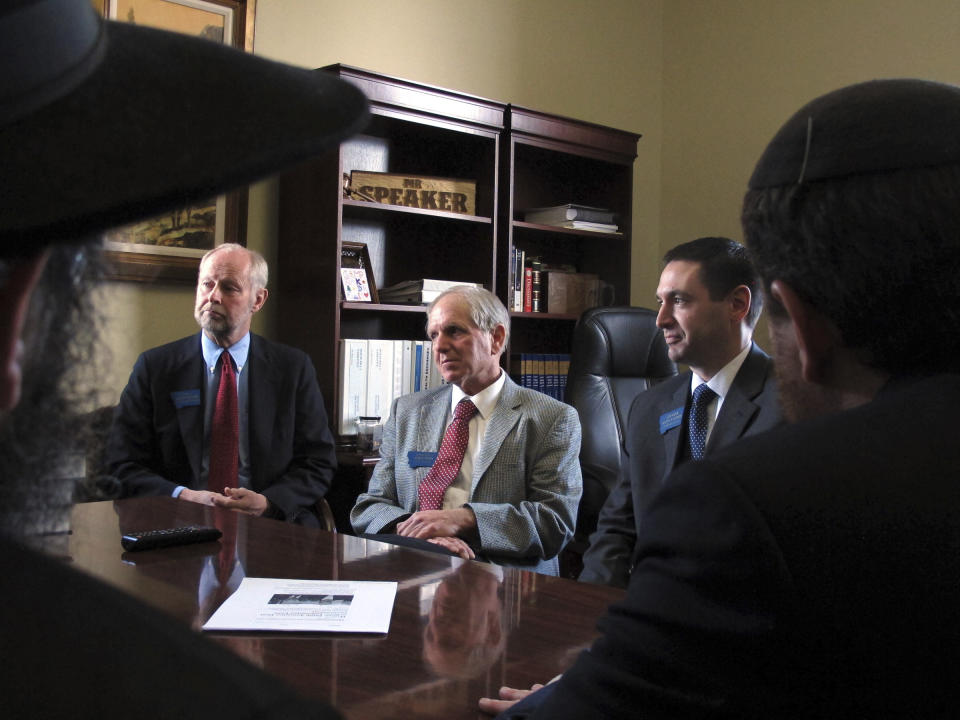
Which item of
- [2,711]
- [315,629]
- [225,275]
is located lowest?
[315,629]

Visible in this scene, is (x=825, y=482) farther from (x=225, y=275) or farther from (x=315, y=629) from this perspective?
(x=225, y=275)

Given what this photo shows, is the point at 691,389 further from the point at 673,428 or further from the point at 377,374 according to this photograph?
the point at 377,374

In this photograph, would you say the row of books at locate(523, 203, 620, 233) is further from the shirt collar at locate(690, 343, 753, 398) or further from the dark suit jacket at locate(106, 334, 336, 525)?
the shirt collar at locate(690, 343, 753, 398)

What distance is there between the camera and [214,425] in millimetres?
3012

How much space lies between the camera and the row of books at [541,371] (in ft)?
14.3

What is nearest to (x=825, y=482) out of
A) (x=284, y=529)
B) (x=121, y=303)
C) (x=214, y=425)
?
(x=121, y=303)

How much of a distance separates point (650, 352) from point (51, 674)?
3639mm

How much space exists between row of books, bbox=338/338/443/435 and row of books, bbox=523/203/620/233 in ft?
3.40

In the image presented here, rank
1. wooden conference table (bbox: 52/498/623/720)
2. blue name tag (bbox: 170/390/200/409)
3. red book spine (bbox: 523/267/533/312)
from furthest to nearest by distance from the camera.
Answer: red book spine (bbox: 523/267/533/312)
blue name tag (bbox: 170/390/200/409)
wooden conference table (bbox: 52/498/623/720)

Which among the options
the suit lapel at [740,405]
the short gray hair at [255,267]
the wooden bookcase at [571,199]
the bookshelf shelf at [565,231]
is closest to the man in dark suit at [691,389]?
the suit lapel at [740,405]

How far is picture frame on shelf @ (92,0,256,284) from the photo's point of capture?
338 cm

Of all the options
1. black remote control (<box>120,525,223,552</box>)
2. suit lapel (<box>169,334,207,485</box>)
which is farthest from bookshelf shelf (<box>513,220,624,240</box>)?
black remote control (<box>120,525,223,552</box>)

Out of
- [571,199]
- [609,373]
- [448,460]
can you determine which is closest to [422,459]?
[448,460]

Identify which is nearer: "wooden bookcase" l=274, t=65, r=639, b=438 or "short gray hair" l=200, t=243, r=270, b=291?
"short gray hair" l=200, t=243, r=270, b=291
